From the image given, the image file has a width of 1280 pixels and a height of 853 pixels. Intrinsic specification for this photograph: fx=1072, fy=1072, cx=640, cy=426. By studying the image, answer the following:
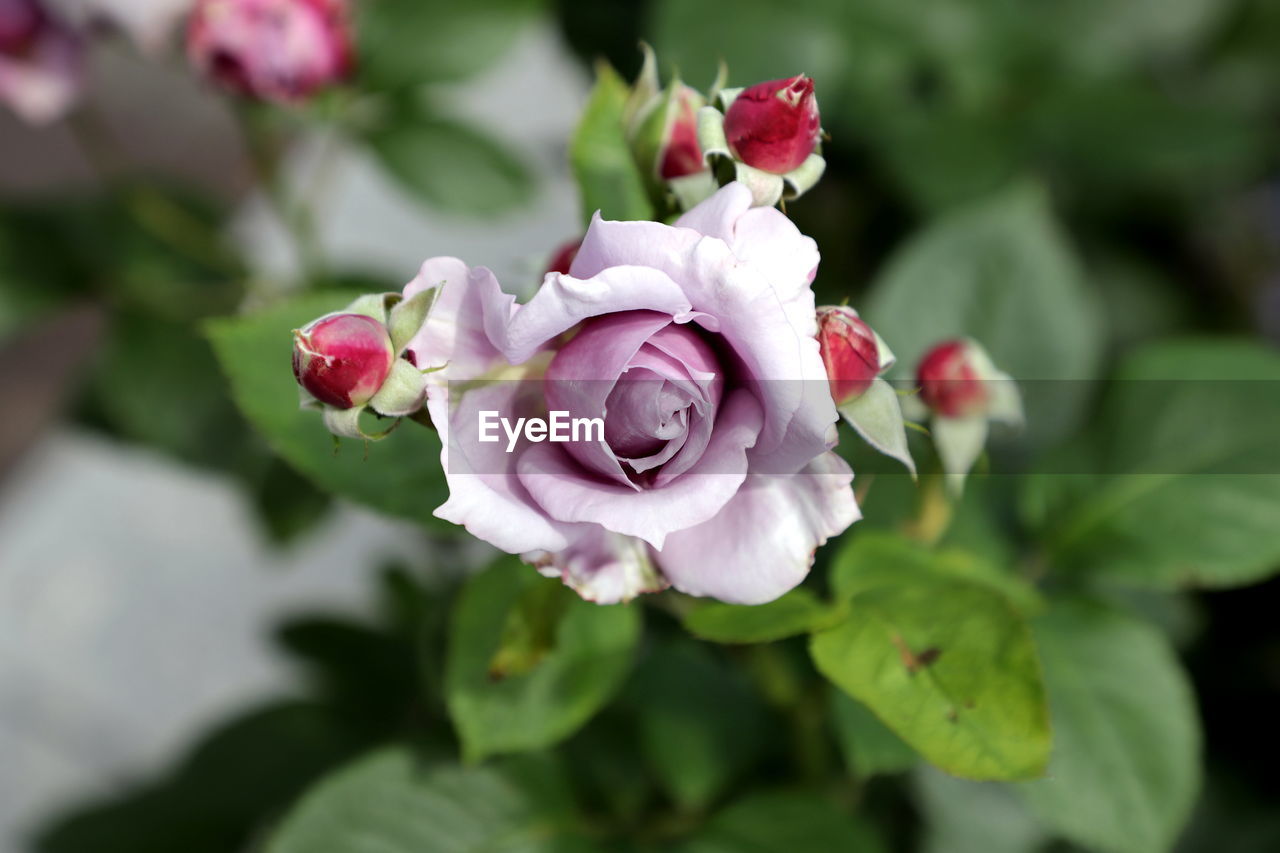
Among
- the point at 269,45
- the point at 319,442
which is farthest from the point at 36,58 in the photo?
the point at 319,442

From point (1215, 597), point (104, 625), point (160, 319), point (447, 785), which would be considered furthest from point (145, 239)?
point (1215, 597)

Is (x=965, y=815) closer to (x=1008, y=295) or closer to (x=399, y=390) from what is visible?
(x=1008, y=295)

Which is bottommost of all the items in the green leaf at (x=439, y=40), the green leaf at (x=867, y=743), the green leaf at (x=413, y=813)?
the green leaf at (x=413, y=813)

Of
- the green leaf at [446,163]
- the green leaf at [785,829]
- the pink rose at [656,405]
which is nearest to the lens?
the pink rose at [656,405]

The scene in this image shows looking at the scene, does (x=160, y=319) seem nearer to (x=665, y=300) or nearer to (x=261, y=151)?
(x=261, y=151)

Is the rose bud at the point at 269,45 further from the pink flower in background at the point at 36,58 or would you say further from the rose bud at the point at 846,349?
the rose bud at the point at 846,349

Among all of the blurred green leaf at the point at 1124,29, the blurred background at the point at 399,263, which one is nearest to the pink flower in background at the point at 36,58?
the blurred background at the point at 399,263
